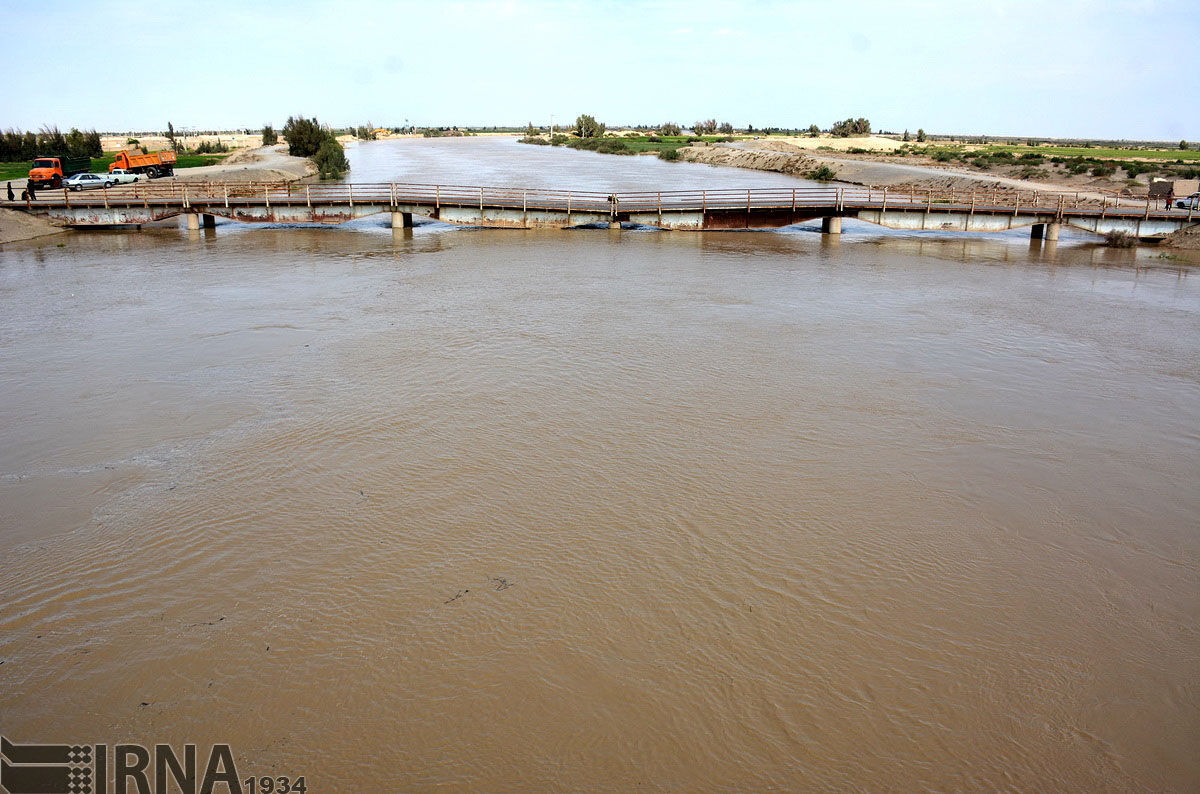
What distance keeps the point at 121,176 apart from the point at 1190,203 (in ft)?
190

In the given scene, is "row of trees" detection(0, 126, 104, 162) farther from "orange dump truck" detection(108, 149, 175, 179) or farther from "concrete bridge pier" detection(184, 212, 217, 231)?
"concrete bridge pier" detection(184, 212, 217, 231)

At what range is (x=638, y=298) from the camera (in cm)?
2000

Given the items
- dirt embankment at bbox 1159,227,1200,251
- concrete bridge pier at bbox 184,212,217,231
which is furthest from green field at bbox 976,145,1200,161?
concrete bridge pier at bbox 184,212,217,231

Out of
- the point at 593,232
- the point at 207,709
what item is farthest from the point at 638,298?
the point at 207,709

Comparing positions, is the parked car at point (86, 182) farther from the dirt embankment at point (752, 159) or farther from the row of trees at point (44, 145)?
the dirt embankment at point (752, 159)

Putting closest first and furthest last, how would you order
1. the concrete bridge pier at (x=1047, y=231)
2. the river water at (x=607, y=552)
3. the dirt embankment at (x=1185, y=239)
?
the river water at (x=607, y=552), the dirt embankment at (x=1185, y=239), the concrete bridge pier at (x=1047, y=231)

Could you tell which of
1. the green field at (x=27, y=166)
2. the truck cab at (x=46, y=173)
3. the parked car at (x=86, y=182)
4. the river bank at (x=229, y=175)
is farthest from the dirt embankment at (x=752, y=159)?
the truck cab at (x=46, y=173)

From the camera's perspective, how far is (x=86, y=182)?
138ft

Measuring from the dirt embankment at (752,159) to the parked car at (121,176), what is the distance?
178 ft

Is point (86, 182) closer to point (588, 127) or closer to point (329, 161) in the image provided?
point (329, 161)

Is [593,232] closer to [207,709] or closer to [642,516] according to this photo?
[642,516]

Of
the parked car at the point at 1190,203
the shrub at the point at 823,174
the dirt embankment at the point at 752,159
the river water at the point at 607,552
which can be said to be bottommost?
the river water at the point at 607,552

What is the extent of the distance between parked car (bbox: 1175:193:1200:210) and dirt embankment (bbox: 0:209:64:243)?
156 ft

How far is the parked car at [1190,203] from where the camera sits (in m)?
32.3
